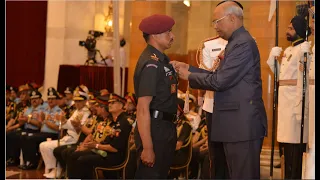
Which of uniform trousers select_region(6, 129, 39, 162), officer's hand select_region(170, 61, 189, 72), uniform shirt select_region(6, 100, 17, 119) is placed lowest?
uniform trousers select_region(6, 129, 39, 162)

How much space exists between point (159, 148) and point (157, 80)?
0.41 meters

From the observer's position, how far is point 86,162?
5.84 metres

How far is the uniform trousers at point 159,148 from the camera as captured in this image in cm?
339

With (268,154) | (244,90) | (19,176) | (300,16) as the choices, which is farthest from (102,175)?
(244,90)

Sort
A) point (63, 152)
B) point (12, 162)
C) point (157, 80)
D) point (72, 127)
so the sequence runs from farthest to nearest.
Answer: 1. point (12, 162)
2. point (72, 127)
3. point (63, 152)
4. point (157, 80)

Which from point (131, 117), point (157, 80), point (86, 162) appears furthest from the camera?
point (131, 117)

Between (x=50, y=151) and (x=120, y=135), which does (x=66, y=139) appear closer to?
(x=50, y=151)

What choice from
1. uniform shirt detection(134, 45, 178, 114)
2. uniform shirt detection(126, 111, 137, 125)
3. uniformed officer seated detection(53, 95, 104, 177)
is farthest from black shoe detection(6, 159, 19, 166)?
uniform shirt detection(134, 45, 178, 114)

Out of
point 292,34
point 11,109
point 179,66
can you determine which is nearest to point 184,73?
point 179,66

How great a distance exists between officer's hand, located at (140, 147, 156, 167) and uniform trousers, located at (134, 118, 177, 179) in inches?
2.5

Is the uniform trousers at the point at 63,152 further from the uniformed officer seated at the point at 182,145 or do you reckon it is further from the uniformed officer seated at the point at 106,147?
the uniformed officer seated at the point at 182,145

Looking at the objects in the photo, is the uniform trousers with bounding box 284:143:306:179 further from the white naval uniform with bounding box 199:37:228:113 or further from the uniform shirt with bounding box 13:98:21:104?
the uniform shirt with bounding box 13:98:21:104

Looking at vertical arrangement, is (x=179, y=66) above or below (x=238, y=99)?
above

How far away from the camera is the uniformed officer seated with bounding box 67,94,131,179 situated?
18.9ft
